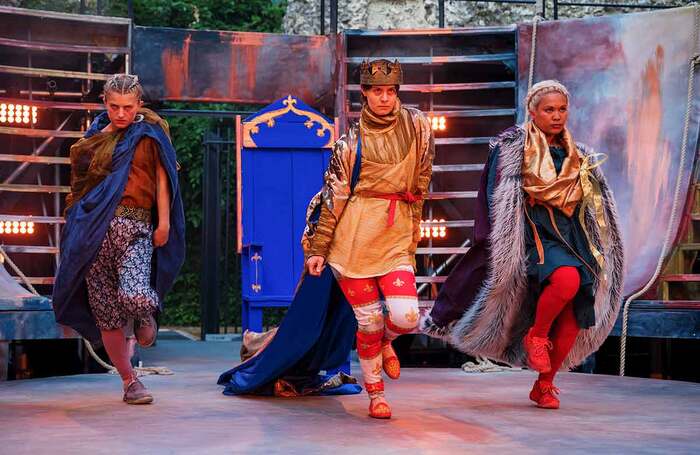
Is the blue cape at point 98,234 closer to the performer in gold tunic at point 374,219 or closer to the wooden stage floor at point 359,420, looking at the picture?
the wooden stage floor at point 359,420

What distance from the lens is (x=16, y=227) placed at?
9.14 meters

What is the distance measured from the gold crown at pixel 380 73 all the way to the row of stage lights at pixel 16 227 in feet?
15.2

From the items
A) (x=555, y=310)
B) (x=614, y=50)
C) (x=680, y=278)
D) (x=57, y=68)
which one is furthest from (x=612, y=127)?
(x=57, y=68)

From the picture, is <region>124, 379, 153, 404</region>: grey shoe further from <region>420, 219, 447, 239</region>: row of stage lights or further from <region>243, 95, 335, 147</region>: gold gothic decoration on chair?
<region>420, 219, 447, 239</region>: row of stage lights

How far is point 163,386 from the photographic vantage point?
707 centimetres

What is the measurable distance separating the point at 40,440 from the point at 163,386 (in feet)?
8.21

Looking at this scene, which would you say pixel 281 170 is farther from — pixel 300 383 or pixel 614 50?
pixel 614 50

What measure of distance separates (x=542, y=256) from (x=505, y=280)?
274 millimetres

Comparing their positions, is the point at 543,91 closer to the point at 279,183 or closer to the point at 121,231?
the point at 121,231

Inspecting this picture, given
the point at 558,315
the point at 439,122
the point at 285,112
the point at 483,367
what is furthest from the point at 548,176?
the point at 439,122

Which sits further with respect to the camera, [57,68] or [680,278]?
[57,68]

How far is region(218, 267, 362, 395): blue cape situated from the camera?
6.13 m

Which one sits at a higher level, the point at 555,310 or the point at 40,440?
the point at 555,310

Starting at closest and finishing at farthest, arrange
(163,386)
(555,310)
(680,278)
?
(555,310) → (163,386) → (680,278)
